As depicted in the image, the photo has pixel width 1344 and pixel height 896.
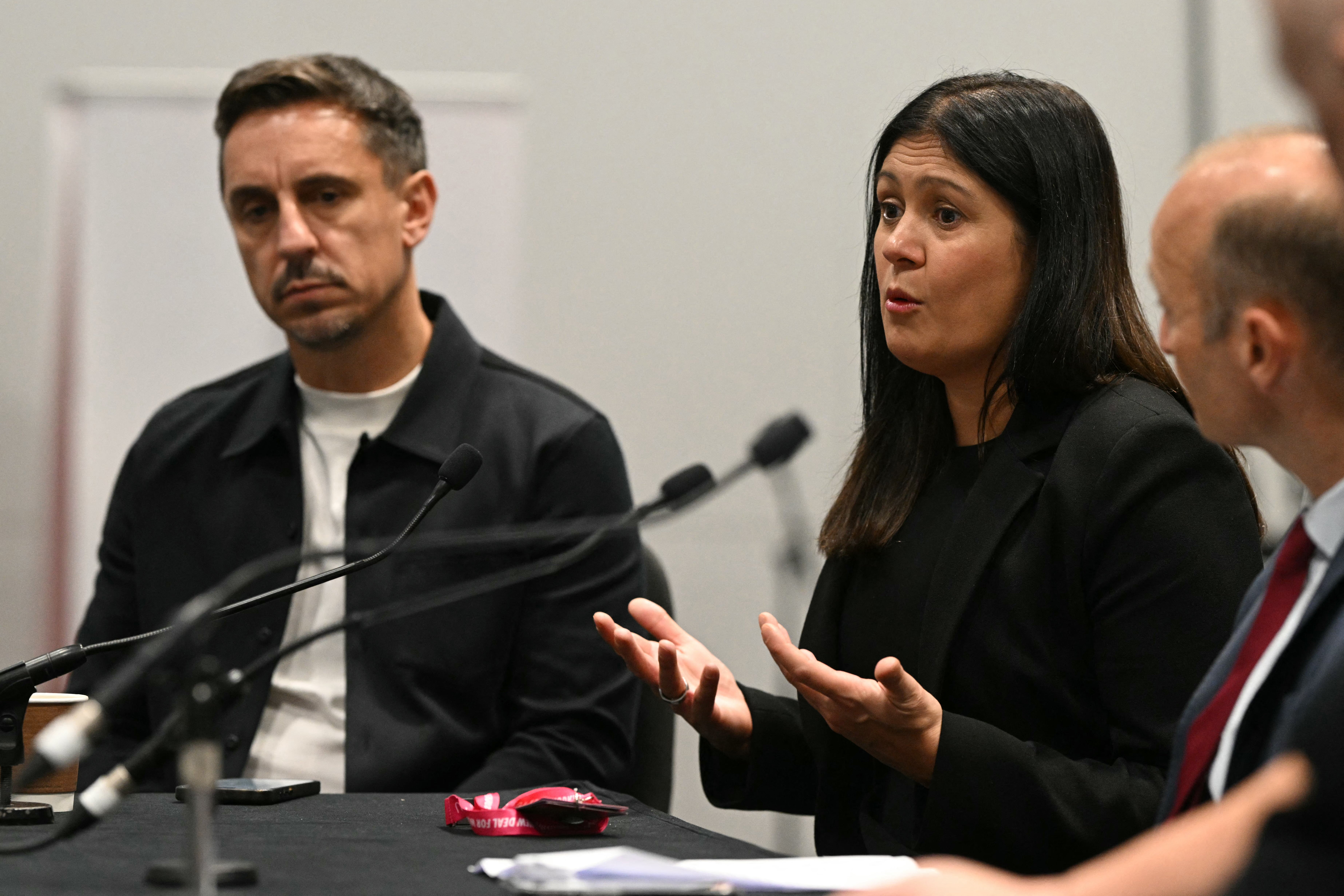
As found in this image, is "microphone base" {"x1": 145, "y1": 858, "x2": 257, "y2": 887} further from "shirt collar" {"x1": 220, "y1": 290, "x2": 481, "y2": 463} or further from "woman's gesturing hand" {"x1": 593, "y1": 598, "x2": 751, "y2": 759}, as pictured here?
"shirt collar" {"x1": 220, "y1": 290, "x2": 481, "y2": 463}

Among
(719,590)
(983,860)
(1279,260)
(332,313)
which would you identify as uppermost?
(1279,260)

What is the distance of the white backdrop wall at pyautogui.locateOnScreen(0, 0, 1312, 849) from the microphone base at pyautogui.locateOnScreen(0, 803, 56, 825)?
6.26 feet

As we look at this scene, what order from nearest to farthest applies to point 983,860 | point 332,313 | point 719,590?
point 983,860
point 332,313
point 719,590

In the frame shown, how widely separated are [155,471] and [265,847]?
4.48 ft

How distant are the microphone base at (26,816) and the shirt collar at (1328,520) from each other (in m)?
1.25

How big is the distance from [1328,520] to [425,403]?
1.65m

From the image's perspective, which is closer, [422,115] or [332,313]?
[332,313]

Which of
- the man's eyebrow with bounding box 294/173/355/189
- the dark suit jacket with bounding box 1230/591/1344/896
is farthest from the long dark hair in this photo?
the man's eyebrow with bounding box 294/173/355/189

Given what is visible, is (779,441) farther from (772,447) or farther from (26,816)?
(26,816)

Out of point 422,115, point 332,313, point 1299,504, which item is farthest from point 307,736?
point 1299,504

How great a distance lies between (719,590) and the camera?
326 centimetres

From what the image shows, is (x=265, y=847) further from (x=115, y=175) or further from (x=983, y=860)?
(x=115, y=175)

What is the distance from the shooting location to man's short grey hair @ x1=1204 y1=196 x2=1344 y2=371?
989 mm

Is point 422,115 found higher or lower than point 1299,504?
higher
